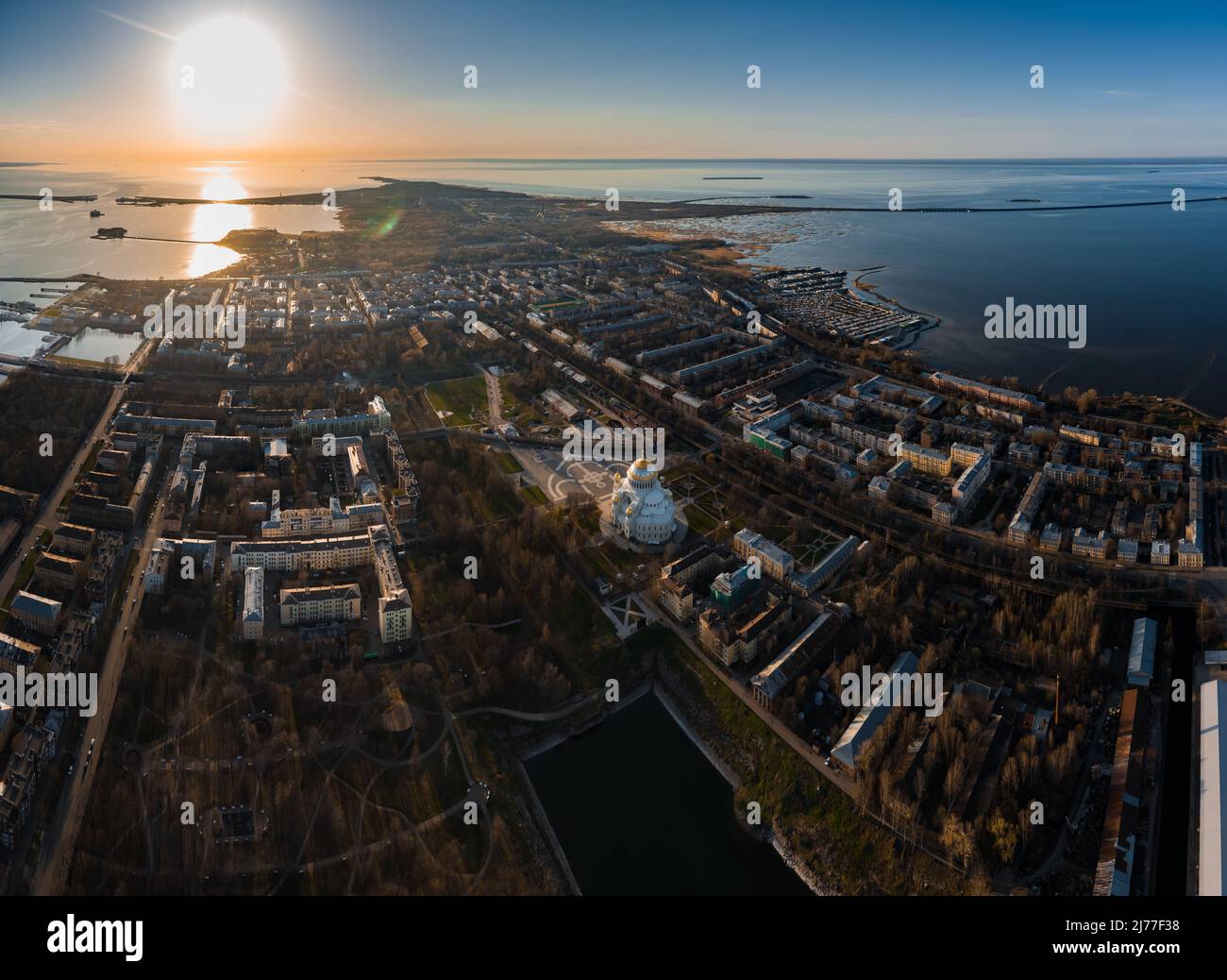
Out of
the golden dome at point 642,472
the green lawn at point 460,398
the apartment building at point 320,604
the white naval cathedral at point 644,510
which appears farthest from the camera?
the green lawn at point 460,398

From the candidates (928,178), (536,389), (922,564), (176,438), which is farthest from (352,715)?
(928,178)

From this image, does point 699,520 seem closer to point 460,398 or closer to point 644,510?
point 644,510

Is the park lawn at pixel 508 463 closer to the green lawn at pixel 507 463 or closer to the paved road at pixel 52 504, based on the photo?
the green lawn at pixel 507 463

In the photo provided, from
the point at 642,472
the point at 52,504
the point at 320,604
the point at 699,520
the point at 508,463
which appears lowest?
the point at 320,604

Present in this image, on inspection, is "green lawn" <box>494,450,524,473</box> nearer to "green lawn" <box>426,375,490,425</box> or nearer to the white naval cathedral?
"green lawn" <box>426,375,490,425</box>

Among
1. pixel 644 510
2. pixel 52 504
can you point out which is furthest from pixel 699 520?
pixel 52 504

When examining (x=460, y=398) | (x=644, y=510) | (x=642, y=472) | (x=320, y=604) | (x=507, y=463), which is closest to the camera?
(x=320, y=604)

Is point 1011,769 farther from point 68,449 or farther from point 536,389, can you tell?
point 68,449

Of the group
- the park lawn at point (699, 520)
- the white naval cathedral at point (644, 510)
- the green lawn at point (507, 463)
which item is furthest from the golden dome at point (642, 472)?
the green lawn at point (507, 463)
